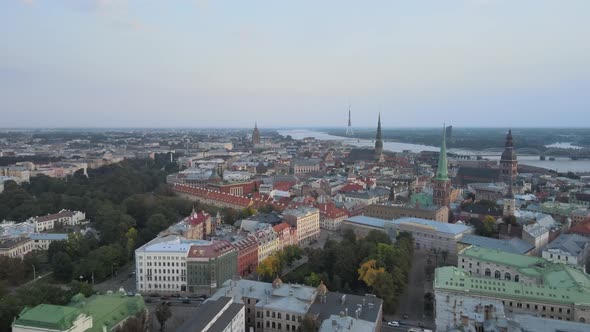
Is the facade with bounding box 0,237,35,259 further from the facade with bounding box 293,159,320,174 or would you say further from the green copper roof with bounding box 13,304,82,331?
the facade with bounding box 293,159,320,174

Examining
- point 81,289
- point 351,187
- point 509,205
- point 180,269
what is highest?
point 509,205

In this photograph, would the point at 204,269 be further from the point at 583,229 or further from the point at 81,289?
the point at 583,229

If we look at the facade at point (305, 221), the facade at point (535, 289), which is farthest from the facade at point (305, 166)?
the facade at point (535, 289)

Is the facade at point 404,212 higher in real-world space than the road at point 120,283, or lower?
higher

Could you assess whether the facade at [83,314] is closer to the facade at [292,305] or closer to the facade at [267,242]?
the facade at [292,305]

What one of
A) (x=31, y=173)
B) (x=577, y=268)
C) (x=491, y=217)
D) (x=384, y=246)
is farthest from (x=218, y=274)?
(x=31, y=173)

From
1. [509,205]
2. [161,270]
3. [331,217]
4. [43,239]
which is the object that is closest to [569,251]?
[509,205]
